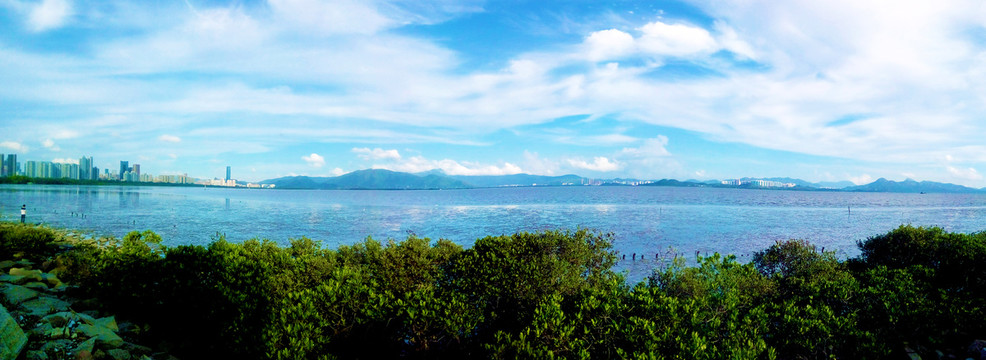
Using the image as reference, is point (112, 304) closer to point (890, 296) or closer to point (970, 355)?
point (890, 296)

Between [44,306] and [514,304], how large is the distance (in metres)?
18.3

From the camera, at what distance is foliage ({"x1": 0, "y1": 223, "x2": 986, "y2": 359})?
11.9 meters

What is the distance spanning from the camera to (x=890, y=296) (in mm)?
16406

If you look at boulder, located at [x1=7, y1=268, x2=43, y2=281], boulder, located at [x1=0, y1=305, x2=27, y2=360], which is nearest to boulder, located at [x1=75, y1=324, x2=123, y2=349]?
boulder, located at [x1=0, y1=305, x2=27, y2=360]

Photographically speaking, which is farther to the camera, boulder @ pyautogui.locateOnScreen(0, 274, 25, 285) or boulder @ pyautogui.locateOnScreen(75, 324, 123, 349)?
boulder @ pyautogui.locateOnScreen(0, 274, 25, 285)

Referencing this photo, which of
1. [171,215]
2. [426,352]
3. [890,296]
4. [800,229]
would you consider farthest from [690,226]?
[171,215]

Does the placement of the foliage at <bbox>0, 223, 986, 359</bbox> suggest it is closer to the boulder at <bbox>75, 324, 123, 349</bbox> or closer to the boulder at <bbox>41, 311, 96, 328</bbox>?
the boulder at <bbox>41, 311, 96, 328</bbox>

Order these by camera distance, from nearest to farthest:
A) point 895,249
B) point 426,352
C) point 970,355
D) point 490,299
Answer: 1. point 426,352
2. point 970,355
3. point 490,299
4. point 895,249

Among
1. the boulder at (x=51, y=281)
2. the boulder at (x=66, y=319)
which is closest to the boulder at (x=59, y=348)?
the boulder at (x=66, y=319)

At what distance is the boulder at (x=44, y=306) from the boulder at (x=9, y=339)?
5.66 meters

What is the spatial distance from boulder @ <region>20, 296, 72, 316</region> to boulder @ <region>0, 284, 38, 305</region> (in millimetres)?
254

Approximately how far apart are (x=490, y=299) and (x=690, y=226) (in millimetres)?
82504

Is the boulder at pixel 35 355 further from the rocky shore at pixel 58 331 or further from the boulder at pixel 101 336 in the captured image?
the boulder at pixel 101 336

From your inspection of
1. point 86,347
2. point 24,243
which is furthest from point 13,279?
point 24,243
